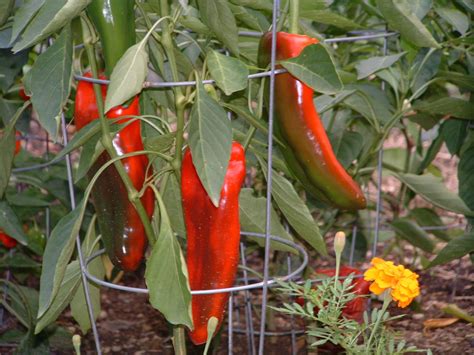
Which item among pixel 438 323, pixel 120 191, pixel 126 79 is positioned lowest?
pixel 438 323

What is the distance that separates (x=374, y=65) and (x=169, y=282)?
0.71 m

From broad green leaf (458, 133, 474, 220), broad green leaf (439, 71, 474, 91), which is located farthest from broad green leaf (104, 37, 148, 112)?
broad green leaf (458, 133, 474, 220)

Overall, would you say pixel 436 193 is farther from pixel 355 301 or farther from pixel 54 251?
pixel 54 251

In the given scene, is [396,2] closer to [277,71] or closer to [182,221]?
[277,71]

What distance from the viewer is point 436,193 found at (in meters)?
1.89

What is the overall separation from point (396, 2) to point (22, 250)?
143 cm

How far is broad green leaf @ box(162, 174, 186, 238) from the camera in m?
1.59

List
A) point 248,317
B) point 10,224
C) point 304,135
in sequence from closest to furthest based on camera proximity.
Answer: point 304,135 < point 10,224 < point 248,317

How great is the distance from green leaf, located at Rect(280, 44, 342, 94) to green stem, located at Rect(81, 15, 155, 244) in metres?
0.30

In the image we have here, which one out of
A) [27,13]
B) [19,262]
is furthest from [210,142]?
[19,262]

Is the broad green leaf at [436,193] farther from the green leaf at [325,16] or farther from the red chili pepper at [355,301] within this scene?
the green leaf at [325,16]

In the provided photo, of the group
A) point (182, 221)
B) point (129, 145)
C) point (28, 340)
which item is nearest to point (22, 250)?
point (28, 340)

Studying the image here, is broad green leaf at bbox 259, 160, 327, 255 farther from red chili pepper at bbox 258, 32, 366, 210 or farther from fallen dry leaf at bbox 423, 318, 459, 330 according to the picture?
fallen dry leaf at bbox 423, 318, 459, 330

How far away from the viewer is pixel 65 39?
54.3 inches
